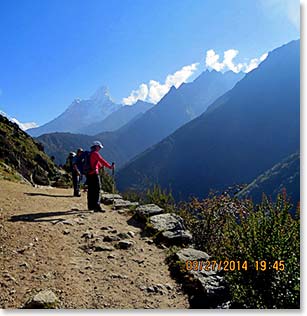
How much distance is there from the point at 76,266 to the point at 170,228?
197cm

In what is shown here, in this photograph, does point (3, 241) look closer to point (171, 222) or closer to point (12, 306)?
point (12, 306)

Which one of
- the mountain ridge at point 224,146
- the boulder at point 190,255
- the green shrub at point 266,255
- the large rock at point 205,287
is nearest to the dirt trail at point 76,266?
the large rock at point 205,287

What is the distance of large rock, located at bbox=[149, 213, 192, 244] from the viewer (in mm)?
5352

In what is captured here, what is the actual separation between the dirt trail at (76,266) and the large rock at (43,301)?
0.28 feet

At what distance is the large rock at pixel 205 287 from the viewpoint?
3676 mm

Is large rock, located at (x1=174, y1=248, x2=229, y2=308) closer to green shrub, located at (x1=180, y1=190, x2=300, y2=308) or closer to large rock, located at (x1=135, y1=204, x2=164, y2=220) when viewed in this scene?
green shrub, located at (x1=180, y1=190, x2=300, y2=308)

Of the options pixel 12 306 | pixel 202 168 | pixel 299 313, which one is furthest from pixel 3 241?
pixel 202 168

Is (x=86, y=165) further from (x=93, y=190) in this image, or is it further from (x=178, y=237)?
(x=178, y=237)

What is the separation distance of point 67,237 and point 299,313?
3243 mm

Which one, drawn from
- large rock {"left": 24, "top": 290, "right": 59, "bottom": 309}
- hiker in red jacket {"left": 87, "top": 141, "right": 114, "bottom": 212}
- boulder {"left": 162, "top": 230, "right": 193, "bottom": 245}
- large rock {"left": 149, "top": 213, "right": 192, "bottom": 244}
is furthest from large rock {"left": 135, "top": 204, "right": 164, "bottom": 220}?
large rock {"left": 24, "top": 290, "right": 59, "bottom": 309}

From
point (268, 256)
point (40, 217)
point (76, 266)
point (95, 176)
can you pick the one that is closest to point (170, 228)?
point (76, 266)

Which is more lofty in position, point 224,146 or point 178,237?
point 224,146

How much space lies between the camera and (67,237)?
5117mm

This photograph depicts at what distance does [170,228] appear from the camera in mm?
5746
